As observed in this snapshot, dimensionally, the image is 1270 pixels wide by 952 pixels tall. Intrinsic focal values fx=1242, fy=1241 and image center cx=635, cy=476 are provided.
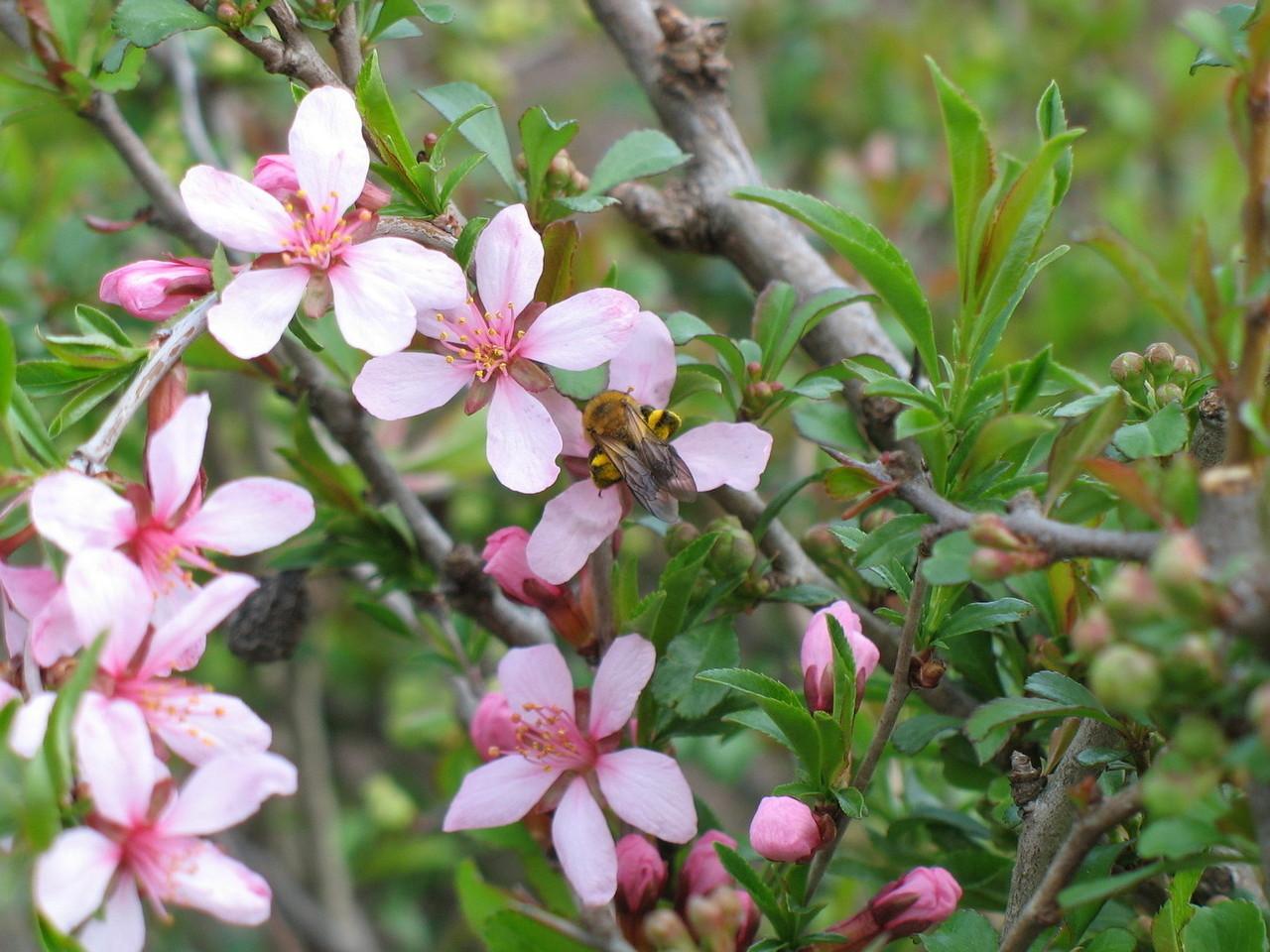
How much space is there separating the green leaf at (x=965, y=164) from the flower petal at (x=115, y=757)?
2.10 feet

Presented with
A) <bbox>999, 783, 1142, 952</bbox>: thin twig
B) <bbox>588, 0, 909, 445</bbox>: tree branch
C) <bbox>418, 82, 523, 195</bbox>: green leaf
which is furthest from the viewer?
<bbox>588, 0, 909, 445</bbox>: tree branch

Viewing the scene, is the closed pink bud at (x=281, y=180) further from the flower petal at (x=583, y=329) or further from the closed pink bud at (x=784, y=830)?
the closed pink bud at (x=784, y=830)

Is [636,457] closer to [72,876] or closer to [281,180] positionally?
[281,180]

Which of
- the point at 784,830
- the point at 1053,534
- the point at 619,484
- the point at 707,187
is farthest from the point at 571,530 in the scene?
the point at 707,187

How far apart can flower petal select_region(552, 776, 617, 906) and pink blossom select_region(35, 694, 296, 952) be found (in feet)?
0.89

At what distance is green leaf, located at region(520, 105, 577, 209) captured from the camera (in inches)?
39.8

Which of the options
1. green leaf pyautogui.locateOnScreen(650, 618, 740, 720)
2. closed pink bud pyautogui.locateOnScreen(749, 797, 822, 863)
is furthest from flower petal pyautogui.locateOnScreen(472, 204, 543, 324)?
closed pink bud pyautogui.locateOnScreen(749, 797, 822, 863)

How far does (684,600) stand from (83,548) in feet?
1.57

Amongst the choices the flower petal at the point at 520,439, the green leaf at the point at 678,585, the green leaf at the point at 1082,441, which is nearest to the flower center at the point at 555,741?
the green leaf at the point at 678,585

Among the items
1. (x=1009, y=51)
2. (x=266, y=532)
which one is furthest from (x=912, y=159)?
(x=266, y=532)

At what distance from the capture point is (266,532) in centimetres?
82

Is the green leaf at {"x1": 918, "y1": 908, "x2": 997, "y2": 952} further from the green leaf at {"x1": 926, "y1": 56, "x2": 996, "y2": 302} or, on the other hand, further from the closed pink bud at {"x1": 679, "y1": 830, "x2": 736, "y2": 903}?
the green leaf at {"x1": 926, "y1": 56, "x2": 996, "y2": 302}

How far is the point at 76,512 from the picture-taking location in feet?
2.47

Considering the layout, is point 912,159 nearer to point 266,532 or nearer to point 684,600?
point 684,600
